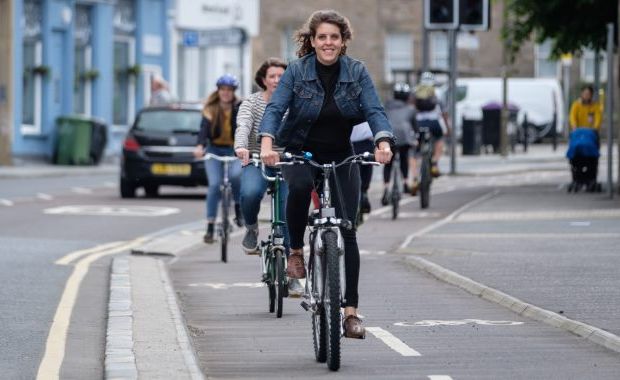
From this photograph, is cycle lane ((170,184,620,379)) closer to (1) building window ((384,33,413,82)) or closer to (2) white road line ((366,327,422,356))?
(2) white road line ((366,327,422,356))

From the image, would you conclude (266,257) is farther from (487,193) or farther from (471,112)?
(471,112)

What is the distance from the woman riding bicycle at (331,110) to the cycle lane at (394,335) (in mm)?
478

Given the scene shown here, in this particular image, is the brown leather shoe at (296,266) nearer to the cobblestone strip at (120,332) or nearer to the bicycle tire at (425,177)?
the cobblestone strip at (120,332)

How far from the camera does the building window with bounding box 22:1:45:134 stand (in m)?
42.6

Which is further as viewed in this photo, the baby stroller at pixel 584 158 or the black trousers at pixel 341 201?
the baby stroller at pixel 584 158

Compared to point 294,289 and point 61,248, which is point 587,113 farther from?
point 294,289

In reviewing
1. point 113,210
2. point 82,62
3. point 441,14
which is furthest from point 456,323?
point 82,62

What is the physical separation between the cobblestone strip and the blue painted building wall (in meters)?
27.4

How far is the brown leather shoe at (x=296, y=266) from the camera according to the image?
34.2 feet

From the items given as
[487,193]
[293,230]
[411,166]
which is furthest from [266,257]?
[487,193]

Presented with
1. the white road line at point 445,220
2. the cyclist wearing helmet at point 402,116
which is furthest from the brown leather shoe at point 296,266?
the cyclist wearing helmet at point 402,116

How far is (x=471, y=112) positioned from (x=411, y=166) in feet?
122

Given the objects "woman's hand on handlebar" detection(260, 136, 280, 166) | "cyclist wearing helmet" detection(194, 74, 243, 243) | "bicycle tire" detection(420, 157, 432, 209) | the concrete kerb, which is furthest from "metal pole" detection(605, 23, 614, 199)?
"woman's hand on handlebar" detection(260, 136, 280, 166)

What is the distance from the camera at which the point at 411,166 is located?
82.2 feet
